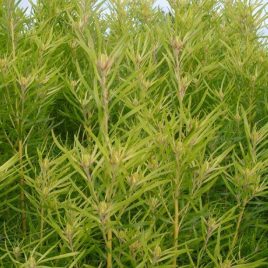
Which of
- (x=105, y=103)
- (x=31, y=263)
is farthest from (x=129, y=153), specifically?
(x=31, y=263)

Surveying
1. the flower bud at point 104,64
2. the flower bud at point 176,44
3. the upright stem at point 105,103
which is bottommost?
the upright stem at point 105,103

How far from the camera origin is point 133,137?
1175mm

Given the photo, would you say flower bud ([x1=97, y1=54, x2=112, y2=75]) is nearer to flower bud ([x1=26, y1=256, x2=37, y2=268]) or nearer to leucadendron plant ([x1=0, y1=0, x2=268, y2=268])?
leucadendron plant ([x1=0, y1=0, x2=268, y2=268])

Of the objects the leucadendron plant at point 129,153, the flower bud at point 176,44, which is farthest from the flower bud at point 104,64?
the flower bud at point 176,44

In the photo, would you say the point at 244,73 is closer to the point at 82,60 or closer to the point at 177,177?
the point at 82,60

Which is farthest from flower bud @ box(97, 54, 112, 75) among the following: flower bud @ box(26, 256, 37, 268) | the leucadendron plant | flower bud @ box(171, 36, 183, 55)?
flower bud @ box(26, 256, 37, 268)

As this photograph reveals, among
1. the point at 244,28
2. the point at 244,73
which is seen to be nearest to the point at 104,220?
the point at 244,73

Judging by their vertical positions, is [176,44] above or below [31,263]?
above

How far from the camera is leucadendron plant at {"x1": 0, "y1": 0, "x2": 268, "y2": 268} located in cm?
117

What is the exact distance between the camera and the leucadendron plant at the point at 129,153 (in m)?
1.17

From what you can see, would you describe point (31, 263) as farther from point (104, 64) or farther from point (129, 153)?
point (104, 64)

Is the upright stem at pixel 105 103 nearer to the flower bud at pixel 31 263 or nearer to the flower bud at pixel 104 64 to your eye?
the flower bud at pixel 104 64

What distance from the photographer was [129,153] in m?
1.12

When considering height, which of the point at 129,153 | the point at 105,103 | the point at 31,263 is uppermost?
the point at 105,103
